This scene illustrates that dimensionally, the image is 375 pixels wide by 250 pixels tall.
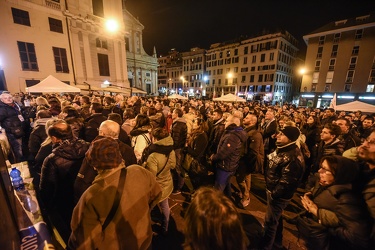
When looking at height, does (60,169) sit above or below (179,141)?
above

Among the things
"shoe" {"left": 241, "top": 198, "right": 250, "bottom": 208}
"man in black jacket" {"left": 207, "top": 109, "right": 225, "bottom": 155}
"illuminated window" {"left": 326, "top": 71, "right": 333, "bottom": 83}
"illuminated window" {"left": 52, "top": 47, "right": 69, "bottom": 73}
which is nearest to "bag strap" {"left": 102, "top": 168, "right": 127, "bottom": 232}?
"shoe" {"left": 241, "top": 198, "right": 250, "bottom": 208}

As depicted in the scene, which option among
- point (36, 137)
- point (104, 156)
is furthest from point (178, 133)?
point (36, 137)

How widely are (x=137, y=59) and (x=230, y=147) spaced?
43440 millimetres

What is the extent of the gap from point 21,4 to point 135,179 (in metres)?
28.2

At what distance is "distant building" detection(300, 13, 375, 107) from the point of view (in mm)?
32281

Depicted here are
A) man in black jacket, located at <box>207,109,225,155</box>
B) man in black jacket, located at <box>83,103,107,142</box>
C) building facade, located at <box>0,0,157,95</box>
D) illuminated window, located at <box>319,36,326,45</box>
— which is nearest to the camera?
man in black jacket, located at <box>83,103,107,142</box>

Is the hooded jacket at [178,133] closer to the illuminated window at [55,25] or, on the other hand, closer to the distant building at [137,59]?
the illuminated window at [55,25]

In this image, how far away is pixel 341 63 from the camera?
1383 inches

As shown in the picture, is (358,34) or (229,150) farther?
(358,34)

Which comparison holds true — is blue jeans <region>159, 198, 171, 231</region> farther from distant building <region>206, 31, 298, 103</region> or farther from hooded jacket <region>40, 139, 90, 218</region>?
distant building <region>206, 31, 298, 103</region>

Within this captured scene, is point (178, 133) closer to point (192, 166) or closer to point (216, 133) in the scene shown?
point (192, 166)

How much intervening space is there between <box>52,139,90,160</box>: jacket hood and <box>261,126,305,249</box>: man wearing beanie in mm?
2943

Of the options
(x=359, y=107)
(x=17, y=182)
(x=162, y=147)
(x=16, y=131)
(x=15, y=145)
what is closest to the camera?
(x=17, y=182)

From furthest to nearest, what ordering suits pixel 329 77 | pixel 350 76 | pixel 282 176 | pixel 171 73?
pixel 171 73 → pixel 329 77 → pixel 350 76 → pixel 282 176
